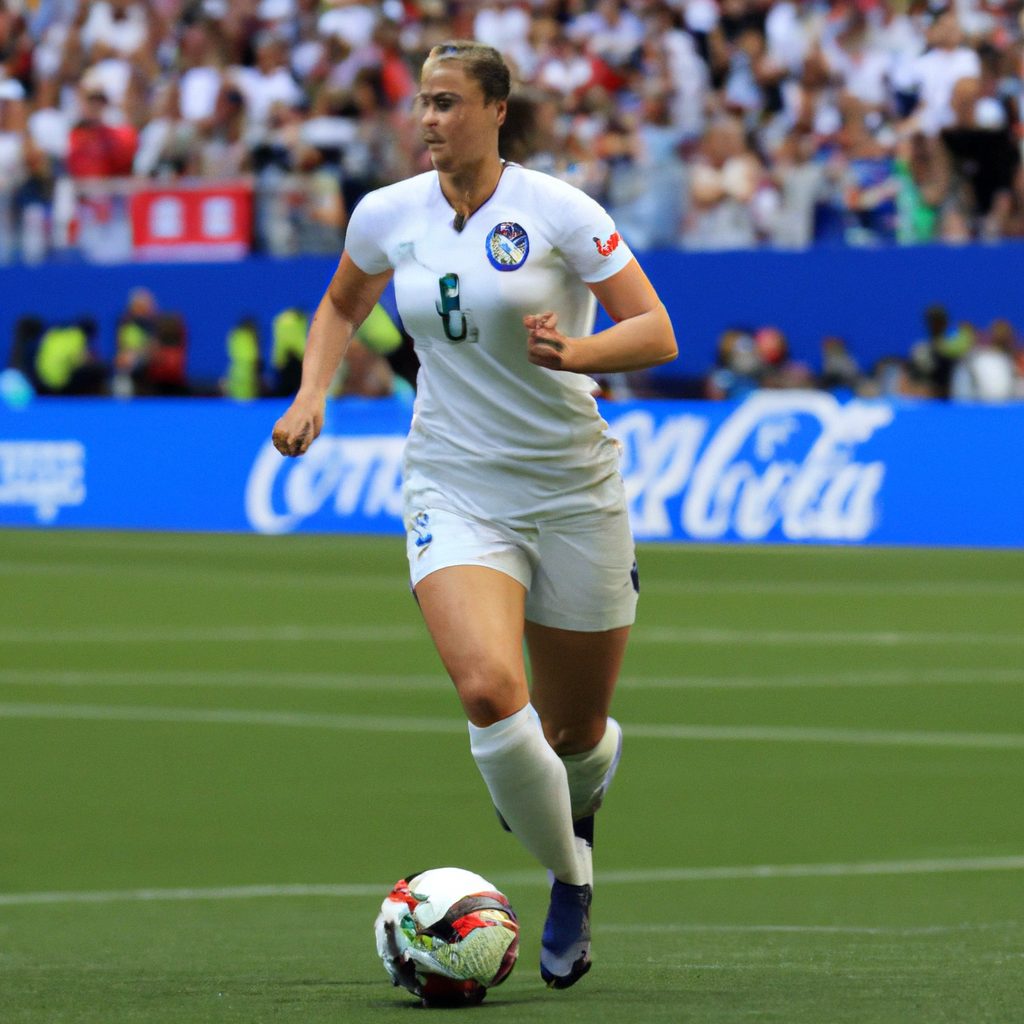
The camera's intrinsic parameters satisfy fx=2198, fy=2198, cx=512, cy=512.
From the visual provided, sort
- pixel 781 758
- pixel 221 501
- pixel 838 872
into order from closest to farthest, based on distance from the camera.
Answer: pixel 838 872, pixel 781 758, pixel 221 501

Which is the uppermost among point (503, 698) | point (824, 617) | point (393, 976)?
point (503, 698)

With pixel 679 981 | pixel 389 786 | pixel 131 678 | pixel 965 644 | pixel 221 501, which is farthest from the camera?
pixel 221 501

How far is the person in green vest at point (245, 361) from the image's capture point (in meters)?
23.5

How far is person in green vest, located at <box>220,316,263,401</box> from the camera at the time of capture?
927 inches

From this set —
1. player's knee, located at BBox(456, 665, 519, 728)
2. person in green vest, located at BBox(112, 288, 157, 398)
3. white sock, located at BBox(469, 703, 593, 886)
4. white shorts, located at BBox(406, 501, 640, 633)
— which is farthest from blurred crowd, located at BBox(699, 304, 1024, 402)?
player's knee, located at BBox(456, 665, 519, 728)

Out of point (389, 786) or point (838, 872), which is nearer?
point (838, 872)

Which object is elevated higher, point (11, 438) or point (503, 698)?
point (503, 698)

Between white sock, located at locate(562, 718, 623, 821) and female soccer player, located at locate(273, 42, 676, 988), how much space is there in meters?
0.14

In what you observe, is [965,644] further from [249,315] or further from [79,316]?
[79,316]

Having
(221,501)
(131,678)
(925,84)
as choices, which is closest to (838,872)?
(131,678)

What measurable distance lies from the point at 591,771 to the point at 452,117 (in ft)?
6.02

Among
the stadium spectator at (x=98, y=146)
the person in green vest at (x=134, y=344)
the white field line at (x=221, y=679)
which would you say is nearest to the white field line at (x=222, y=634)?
the white field line at (x=221, y=679)

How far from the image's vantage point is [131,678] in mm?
12266

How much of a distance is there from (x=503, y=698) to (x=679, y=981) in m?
0.80
